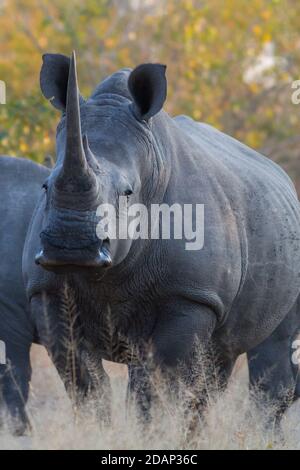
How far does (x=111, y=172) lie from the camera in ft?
20.7

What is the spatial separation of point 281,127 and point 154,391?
43.8 feet

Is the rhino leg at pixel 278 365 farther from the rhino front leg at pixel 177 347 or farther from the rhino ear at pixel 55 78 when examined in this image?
the rhino ear at pixel 55 78

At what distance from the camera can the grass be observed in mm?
5836

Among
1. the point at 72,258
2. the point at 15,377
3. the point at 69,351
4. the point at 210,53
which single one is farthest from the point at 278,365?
the point at 210,53

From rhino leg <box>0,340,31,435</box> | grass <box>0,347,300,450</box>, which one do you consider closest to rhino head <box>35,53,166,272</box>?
grass <box>0,347,300,450</box>

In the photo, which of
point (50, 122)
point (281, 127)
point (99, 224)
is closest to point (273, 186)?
point (99, 224)

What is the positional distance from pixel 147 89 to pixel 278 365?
96.5 inches

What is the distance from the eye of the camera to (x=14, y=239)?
7.70m

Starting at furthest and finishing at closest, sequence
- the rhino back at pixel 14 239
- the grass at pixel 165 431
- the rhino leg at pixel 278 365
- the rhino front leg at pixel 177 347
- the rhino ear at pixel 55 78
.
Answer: the rhino leg at pixel 278 365 → the rhino back at pixel 14 239 → the rhino ear at pixel 55 78 → the rhino front leg at pixel 177 347 → the grass at pixel 165 431

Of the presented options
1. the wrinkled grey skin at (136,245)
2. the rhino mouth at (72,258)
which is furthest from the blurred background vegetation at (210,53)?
the rhino mouth at (72,258)

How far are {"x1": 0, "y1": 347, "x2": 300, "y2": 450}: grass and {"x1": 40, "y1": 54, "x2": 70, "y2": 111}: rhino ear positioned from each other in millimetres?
1582

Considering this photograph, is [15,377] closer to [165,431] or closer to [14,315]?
[14,315]

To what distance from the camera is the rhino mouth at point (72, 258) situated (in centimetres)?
589

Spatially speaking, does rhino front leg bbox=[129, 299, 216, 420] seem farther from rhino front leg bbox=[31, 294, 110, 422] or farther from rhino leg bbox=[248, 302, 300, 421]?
rhino leg bbox=[248, 302, 300, 421]
